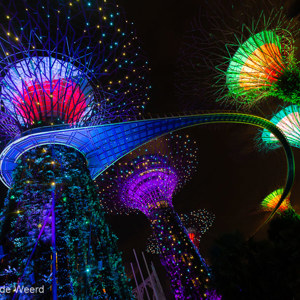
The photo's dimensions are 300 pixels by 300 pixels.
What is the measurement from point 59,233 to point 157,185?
13.0 meters

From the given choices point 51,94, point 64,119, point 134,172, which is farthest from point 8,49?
point 134,172

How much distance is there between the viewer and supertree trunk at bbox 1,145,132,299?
592 centimetres

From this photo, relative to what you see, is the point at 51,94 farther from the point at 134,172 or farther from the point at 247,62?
the point at 134,172

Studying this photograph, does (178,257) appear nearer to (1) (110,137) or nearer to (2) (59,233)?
(1) (110,137)

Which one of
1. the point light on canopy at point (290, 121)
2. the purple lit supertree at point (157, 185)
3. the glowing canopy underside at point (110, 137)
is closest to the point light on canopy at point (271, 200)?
the point light on canopy at point (290, 121)

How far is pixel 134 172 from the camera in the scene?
19.0 meters

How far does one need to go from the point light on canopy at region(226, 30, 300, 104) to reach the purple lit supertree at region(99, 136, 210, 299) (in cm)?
779

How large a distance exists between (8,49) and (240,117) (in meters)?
11.5

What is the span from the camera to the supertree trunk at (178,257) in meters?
15.3

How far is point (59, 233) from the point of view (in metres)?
6.57

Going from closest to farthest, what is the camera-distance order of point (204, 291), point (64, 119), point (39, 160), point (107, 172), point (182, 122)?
point (39, 160) → point (64, 119) → point (182, 122) → point (204, 291) → point (107, 172)

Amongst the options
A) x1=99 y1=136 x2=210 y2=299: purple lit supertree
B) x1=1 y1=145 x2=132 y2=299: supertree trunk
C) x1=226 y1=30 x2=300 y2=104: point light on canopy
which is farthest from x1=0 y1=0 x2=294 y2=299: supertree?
x1=99 y1=136 x2=210 y2=299: purple lit supertree

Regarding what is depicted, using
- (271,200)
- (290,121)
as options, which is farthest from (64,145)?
(271,200)

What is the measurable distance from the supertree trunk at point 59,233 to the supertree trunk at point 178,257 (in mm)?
9949
